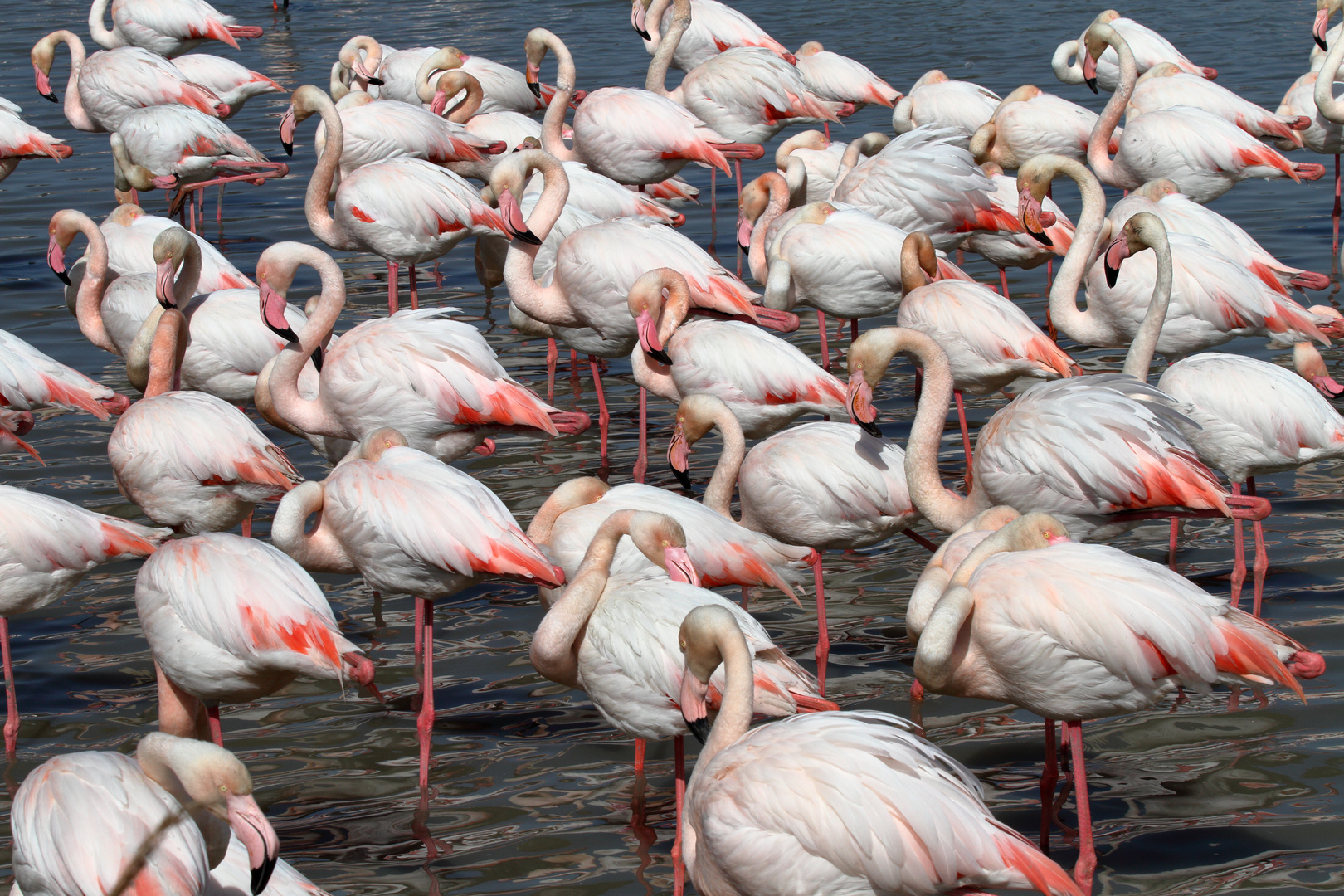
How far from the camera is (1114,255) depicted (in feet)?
19.4

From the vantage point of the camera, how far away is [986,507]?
16.8ft

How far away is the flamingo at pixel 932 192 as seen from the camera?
306 inches

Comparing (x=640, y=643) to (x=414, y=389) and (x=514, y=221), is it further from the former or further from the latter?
(x=514, y=221)

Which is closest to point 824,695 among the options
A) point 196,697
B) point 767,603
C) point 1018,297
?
point 767,603

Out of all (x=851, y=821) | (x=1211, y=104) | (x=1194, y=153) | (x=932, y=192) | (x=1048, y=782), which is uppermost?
(x=1211, y=104)

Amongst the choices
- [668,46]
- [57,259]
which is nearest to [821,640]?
[57,259]

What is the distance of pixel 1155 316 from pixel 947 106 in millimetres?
4858

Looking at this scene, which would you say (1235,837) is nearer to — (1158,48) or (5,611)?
(5,611)

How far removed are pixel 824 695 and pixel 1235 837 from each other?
1.37 meters

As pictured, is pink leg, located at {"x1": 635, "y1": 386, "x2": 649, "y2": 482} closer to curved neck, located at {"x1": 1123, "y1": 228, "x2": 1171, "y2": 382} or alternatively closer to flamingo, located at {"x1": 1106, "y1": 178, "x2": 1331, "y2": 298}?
curved neck, located at {"x1": 1123, "y1": 228, "x2": 1171, "y2": 382}

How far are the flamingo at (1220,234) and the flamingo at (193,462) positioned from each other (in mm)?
3830

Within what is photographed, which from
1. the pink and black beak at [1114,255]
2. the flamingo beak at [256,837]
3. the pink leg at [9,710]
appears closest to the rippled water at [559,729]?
the pink leg at [9,710]

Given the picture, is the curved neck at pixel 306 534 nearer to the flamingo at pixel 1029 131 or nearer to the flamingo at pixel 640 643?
the flamingo at pixel 640 643

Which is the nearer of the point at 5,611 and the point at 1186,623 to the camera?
the point at 1186,623
